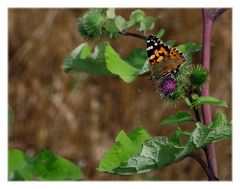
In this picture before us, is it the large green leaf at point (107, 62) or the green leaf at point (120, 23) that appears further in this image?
the green leaf at point (120, 23)

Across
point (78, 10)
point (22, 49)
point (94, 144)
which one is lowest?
point (94, 144)

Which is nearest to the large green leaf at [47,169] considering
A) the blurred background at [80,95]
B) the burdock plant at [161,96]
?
the burdock plant at [161,96]

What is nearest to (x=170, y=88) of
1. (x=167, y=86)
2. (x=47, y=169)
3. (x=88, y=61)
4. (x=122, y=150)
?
(x=167, y=86)

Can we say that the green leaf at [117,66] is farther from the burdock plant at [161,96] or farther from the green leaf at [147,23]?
the green leaf at [147,23]

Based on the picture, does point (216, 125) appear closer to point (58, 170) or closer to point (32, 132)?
point (58, 170)

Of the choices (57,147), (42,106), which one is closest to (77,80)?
(42,106)

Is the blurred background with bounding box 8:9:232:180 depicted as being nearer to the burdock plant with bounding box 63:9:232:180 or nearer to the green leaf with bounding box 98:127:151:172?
the burdock plant with bounding box 63:9:232:180

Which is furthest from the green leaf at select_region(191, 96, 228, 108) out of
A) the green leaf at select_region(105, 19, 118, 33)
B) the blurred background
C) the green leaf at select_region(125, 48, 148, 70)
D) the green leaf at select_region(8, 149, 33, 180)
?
the blurred background
